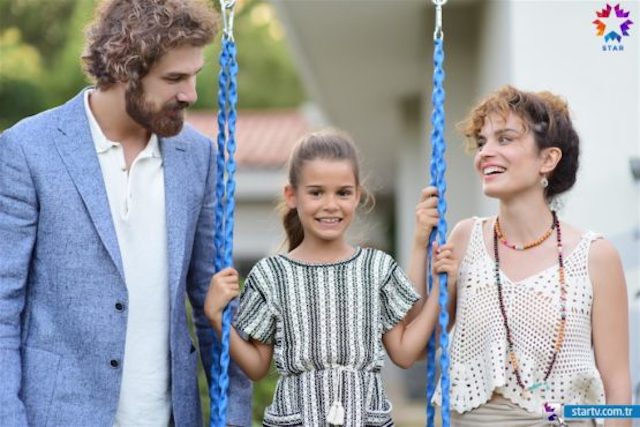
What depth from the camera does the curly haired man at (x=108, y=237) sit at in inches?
130

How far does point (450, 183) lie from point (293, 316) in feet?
17.0

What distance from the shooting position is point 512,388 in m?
3.55

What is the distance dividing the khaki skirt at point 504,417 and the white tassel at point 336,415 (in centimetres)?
45

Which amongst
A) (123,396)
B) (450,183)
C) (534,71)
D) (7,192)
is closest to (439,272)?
(123,396)

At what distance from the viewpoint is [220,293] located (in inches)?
137

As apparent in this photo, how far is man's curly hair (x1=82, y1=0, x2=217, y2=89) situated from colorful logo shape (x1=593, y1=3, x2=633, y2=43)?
7.37 feet

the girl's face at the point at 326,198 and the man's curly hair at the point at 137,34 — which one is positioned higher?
the man's curly hair at the point at 137,34

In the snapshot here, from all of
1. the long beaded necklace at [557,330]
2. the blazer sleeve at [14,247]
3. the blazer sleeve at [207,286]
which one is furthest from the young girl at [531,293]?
the blazer sleeve at [14,247]

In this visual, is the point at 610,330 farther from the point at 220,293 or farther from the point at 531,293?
the point at 220,293

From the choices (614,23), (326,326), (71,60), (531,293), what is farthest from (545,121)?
(71,60)

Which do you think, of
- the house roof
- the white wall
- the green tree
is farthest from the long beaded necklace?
the green tree

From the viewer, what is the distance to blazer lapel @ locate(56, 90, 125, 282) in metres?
3.32

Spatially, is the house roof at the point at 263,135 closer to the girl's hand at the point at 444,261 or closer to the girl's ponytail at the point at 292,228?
the girl's ponytail at the point at 292,228

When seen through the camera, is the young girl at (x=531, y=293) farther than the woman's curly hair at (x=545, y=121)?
No
